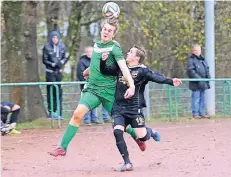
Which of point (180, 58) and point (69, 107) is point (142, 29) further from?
point (69, 107)

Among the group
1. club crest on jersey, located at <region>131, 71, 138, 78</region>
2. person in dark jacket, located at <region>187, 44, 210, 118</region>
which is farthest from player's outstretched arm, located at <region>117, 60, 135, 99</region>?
person in dark jacket, located at <region>187, 44, 210, 118</region>

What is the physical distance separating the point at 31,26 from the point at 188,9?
7709mm

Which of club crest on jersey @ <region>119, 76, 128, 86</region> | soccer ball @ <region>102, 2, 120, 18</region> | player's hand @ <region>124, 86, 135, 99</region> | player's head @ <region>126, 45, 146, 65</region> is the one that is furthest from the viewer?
soccer ball @ <region>102, 2, 120, 18</region>

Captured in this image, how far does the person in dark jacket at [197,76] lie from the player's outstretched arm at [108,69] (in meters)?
8.43

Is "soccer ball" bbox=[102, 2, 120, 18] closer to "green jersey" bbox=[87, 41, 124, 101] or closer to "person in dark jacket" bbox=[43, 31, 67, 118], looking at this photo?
"green jersey" bbox=[87, 41, 124, 101]

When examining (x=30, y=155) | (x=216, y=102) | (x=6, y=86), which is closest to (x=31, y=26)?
(x=6, y=86)

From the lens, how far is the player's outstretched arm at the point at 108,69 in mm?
8461

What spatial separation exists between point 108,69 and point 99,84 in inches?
9.2

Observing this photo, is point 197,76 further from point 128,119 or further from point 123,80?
point 123,80

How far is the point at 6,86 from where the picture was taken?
1500cm

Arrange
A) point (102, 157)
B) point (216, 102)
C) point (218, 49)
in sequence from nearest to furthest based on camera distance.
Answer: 1. point (102, 157)
2. point (216, 102)
3. point (218, 49)

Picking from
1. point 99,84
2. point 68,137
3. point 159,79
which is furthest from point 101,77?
point 68,137

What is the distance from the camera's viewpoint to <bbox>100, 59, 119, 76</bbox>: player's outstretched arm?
27.8ft

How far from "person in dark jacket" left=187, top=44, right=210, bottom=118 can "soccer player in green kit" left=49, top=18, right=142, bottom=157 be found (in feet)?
27.4
